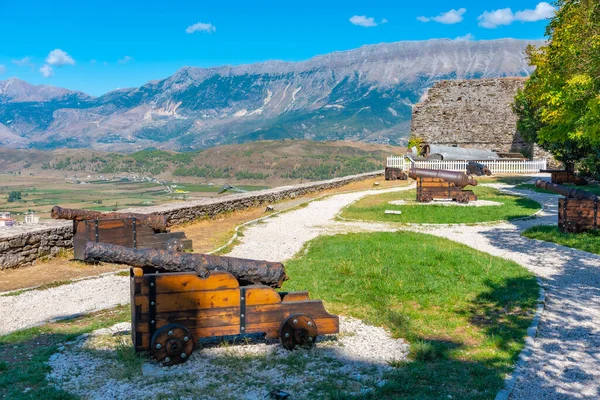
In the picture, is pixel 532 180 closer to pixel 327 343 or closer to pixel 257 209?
pixel 257 209

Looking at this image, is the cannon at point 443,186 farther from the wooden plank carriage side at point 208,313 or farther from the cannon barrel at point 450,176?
the wooden plank carriage side at point 208,313

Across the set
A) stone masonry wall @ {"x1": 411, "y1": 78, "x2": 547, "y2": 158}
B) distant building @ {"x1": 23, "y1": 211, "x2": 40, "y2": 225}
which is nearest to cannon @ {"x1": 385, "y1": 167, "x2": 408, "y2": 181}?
stone masonry wall @ {"x1": 411, "y1": 78, "x2": 547, "y2": 158}

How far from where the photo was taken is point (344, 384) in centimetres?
444

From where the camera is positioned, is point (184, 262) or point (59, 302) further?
point (59, 302)

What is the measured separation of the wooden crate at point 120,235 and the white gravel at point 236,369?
4.10 meters

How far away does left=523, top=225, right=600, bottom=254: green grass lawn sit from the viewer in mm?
10477

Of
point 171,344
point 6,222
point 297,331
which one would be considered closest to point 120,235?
point 171,344

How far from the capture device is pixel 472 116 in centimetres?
3800

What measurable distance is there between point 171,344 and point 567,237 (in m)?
9.82

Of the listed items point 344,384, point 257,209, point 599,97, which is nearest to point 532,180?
point 599,97

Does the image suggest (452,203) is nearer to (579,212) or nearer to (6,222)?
(579,212)

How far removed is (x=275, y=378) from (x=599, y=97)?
12264 millimetres

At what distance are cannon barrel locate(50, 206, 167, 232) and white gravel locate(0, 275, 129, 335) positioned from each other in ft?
4.42

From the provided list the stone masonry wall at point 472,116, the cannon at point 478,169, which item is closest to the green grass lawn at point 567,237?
the cannon at point 478,169
